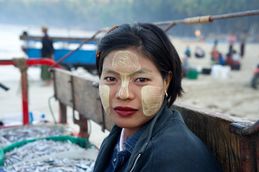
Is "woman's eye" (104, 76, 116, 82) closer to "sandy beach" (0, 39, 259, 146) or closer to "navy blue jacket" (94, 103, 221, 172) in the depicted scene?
"navy blue jacket" (94, 103, 221, 172)

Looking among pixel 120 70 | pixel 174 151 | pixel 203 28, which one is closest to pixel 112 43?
pixel 120 70

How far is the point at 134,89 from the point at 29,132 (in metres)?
3.09

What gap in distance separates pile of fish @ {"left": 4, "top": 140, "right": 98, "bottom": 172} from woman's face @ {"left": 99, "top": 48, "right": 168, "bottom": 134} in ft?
4.32

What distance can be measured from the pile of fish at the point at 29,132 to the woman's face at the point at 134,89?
9.31ft

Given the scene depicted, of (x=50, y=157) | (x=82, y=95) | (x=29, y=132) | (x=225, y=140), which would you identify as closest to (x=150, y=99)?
(x=225, y=140)

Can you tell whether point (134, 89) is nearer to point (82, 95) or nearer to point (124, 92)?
point (124, 92)

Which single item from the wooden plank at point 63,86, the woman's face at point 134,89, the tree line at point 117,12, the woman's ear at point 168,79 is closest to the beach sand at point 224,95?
the wooden plank at point 63,86

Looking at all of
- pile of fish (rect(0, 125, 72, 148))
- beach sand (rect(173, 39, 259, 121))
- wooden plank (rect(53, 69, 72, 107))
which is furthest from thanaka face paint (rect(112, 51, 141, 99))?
beach sand (rect(173, 39, 259, 121))

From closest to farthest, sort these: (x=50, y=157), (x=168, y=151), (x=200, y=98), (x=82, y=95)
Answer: (x=168, y=151)
(x=50, y=157)
(x=82, y=95)
(x=200, y=98)

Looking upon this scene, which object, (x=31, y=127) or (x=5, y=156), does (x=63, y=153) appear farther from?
(x=31, y=127)

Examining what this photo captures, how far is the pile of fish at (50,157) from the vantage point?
292 cm

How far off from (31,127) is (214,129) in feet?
10.9

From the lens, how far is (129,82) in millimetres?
1552

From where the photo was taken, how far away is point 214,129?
1.61 metres
